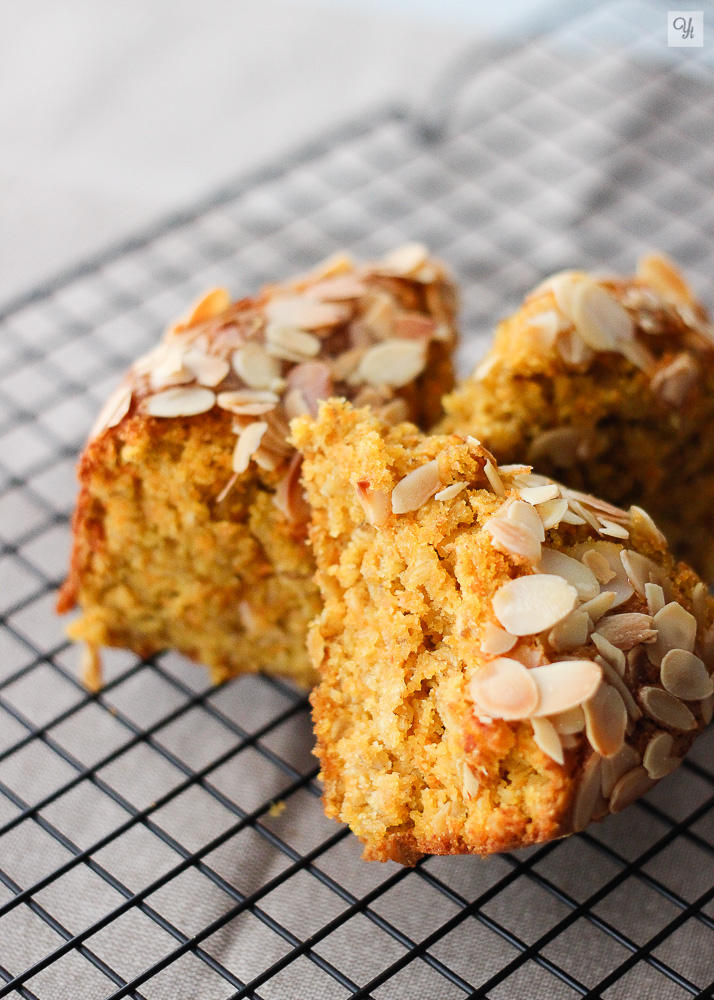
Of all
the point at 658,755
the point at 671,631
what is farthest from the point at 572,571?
the point at 658,755

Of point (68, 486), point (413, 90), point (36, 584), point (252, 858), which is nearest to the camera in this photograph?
point (252, 858)

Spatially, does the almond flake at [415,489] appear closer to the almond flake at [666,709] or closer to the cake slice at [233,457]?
the cake slice at [233,457]

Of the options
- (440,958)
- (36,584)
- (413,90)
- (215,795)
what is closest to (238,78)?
(413,90)

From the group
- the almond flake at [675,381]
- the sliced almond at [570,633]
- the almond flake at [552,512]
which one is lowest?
the almond flake at [675,381]

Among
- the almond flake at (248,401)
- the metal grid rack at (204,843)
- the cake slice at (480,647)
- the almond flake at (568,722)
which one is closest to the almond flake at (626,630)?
the cake slice at (480,647)

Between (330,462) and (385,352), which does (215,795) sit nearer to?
(330,462)

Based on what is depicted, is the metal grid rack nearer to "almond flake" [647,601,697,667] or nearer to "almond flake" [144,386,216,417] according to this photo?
"almond flake" [647,601,697,667]
